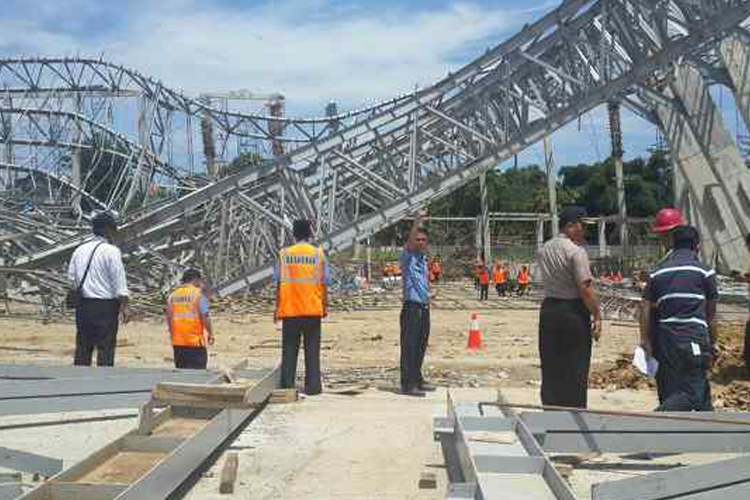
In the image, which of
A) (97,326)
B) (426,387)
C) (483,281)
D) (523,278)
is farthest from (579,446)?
(523,278)

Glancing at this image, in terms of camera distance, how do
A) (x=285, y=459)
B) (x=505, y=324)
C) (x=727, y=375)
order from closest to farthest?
1. (x=285, y=459)
2. (x=727, y=375)
3. (x=505, y=324)

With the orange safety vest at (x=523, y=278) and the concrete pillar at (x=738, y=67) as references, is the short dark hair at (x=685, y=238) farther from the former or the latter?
the orange safety vest at (x=523, y=278)

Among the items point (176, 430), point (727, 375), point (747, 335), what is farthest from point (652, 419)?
point (727, 375)

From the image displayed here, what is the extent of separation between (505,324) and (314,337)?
483 inches

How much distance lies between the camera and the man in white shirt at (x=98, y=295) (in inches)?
331

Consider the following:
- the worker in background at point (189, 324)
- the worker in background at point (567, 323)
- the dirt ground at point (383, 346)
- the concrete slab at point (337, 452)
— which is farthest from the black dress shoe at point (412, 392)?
the worker in background at point (567, 323)

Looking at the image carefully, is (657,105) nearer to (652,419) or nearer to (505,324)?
(505,324)

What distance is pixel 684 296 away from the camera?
620 centimetres

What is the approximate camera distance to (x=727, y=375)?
10.5m

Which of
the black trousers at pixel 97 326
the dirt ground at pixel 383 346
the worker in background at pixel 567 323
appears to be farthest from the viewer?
the dirt ground at pixel 383 346

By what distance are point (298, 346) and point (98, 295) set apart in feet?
6.30

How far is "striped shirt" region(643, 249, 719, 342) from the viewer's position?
6.18m

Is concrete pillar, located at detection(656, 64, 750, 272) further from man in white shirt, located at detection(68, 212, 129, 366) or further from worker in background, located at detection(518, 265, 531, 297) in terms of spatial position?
man in white shirt, located at detection(68, 212, 129, 366)

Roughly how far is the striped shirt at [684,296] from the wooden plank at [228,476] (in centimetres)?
304
